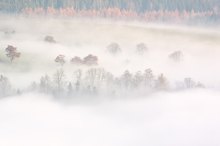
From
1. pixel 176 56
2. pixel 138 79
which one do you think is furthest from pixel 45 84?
pixel 176 56

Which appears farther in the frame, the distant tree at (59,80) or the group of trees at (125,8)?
the group of trees at (125,8)

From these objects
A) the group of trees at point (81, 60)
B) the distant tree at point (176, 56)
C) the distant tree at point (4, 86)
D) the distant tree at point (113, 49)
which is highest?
the distant tree at point (113, 49)

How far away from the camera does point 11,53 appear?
411 centimetres

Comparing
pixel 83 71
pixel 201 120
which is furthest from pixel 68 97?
pixel 201 120

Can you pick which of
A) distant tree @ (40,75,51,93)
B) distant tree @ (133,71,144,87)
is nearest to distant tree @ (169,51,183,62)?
distant tree @ (133,71,144,87)

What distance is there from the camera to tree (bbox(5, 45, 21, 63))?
4.09 metres

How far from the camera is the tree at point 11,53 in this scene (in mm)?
4092

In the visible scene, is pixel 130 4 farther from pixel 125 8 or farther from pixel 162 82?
pixel 162 82

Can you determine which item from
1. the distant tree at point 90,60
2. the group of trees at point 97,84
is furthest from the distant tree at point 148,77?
the distant tree at point 90,60

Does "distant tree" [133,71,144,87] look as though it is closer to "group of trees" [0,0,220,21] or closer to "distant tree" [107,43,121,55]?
"distant tree" [107,43,121,55]

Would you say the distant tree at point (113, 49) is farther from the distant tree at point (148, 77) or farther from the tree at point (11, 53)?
the tree at point (11, 53)

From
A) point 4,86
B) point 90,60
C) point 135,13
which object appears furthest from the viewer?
point 135,13

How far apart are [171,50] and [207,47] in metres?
0.25

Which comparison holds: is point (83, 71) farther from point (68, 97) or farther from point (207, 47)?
point (207, 47)
